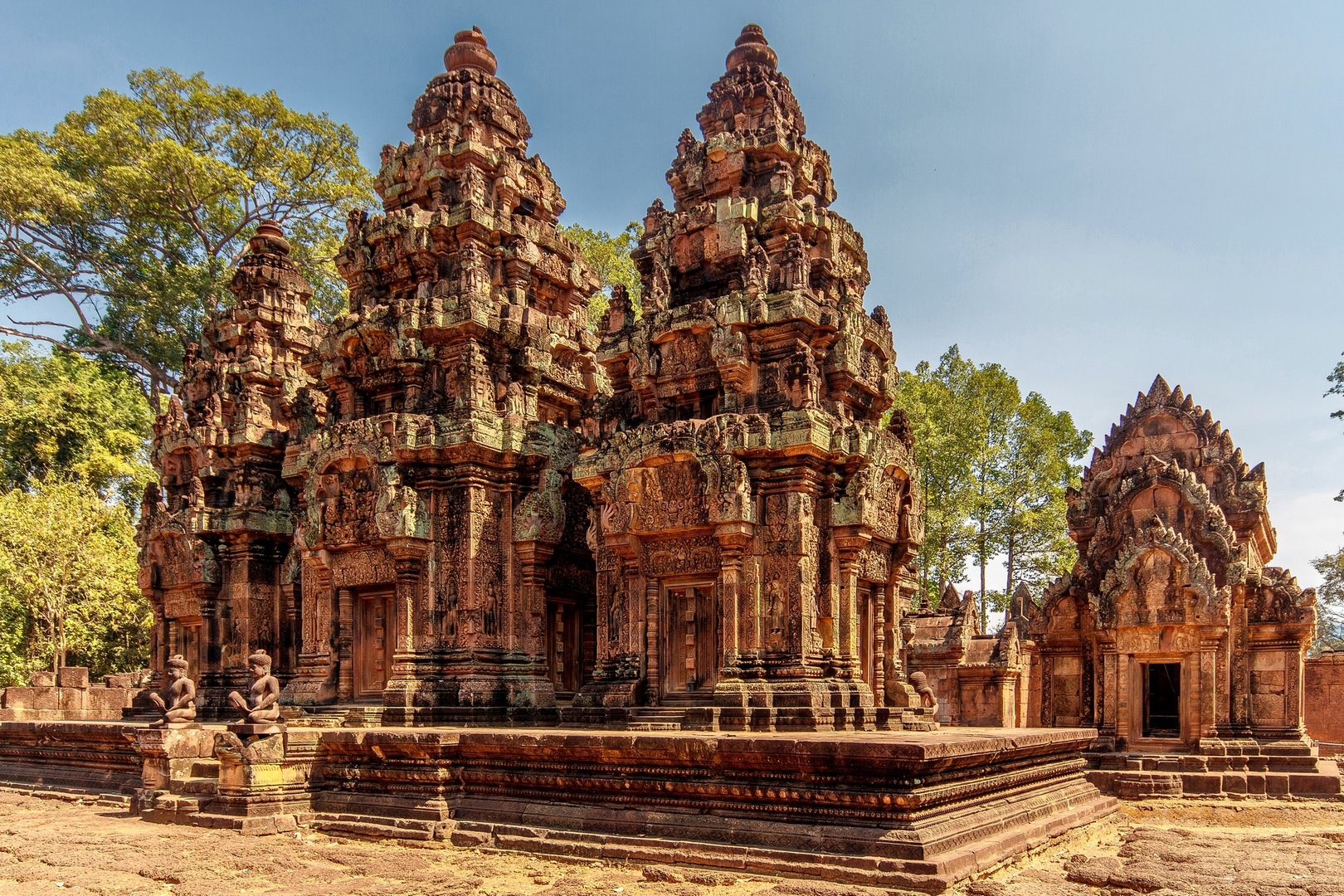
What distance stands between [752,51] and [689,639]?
712 centimetres

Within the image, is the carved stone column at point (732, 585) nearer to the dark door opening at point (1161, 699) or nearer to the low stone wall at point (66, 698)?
the dark door opening at point (1161, 699)

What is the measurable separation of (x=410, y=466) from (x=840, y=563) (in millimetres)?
5548

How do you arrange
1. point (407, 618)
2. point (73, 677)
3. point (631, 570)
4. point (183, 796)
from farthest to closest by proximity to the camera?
1. point (73, 677)
2. point (407, 618)
3. point (631, 570)
4. point (183, 796)

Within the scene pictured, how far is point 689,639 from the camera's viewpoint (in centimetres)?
1141

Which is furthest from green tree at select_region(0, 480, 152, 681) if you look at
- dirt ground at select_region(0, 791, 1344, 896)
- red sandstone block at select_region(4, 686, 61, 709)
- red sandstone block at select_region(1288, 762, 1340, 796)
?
red sandstone block at select_region(1288, 762, 1340, 796)

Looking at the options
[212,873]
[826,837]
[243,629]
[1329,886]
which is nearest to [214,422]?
[243,629]

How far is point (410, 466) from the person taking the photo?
13.3 metres

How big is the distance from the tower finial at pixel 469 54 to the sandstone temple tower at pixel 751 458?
4.29 meters

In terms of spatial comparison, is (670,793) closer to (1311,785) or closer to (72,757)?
(1311,785)

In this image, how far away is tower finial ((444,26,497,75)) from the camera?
15.4m

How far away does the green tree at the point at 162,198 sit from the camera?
83.6 feet

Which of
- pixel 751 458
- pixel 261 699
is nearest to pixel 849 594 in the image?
pixel 751 458

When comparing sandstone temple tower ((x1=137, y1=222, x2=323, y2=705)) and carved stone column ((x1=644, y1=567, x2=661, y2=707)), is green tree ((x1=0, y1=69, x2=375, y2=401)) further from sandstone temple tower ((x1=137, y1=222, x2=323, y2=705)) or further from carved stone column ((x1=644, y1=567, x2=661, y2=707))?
carved stone column ((x1=644, y1=567, x2=661, y2=707))

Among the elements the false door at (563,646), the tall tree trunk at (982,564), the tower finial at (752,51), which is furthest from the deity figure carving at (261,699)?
the tall tree trunk at (982,564)
